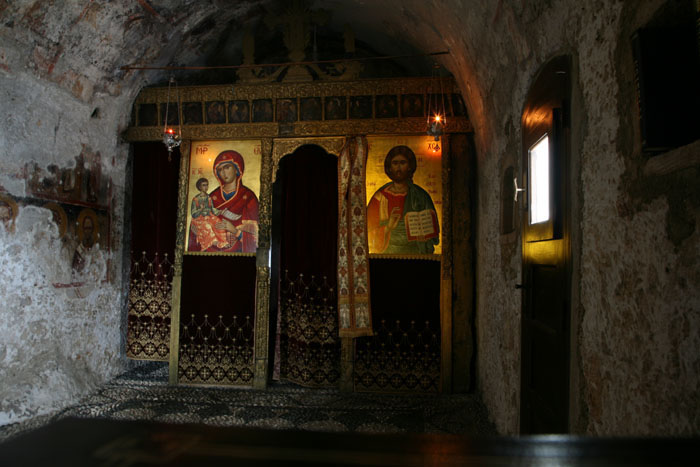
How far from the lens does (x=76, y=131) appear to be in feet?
15.4

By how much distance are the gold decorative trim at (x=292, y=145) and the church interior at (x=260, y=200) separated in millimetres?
26

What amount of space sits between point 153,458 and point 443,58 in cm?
482

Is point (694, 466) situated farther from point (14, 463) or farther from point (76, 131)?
point (76, 131)

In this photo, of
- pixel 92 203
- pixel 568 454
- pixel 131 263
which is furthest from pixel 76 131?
pixel 568 454

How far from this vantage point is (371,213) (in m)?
5.00

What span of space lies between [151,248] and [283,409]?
2.56m

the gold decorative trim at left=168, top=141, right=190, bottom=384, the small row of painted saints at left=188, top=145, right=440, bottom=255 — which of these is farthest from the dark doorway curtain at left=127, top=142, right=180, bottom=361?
the small row of painted saints at left=188, top=145, right=440, bottom=255

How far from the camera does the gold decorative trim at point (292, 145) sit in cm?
506

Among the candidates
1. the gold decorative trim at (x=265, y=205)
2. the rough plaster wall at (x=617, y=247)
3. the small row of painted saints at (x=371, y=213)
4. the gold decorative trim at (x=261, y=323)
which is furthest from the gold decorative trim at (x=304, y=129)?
the rough plaster wall at (x=617, y=247)

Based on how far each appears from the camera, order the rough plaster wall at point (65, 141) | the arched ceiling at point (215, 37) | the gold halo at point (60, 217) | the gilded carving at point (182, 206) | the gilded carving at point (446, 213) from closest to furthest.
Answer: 1. the arched ceiling at point (215, 37)
2. the rough plaster wall at point (65, 141)
3. the gold halo at point (60, 217)
4. the gilded carving at point (446, 213)
5. the gilded carving at point (182, 206)

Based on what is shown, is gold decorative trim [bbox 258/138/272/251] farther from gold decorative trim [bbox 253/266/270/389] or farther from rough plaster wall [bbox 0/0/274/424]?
rough plaster wall [bbox 0/0/274/424]

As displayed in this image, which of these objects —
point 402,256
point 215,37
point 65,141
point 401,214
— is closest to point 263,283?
point 402,256

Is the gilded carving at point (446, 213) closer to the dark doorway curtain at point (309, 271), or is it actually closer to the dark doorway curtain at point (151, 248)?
the dark doorway curtain at point (309, 271)

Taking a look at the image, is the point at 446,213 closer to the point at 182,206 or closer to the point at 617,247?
the point at 182,206
